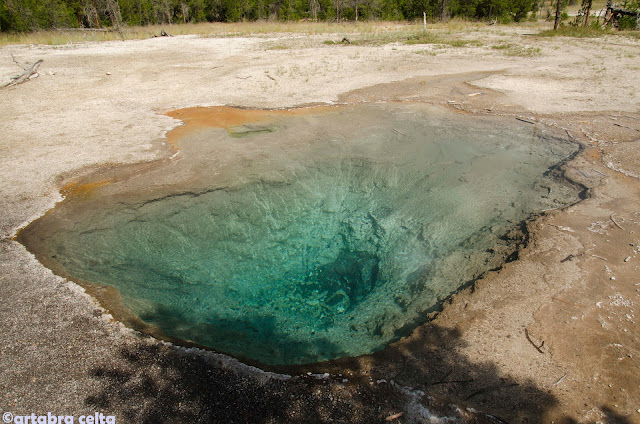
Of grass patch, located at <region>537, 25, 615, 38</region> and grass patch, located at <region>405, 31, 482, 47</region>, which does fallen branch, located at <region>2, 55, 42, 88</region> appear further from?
grass patch, located at <region>537, 25, 615, 38</region>

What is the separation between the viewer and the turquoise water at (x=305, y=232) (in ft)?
12.4

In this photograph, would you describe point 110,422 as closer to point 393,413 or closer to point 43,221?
point 393,413

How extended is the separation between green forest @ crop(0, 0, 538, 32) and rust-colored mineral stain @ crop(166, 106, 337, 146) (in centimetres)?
2216

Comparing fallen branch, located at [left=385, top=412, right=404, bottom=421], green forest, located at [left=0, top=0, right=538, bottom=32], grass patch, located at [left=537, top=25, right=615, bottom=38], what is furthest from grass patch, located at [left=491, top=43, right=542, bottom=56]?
green forest, located at [left=0, top=0, right=538, bottom=32]

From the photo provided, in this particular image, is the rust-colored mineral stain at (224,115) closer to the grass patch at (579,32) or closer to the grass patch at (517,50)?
the grass patch at (517,50)

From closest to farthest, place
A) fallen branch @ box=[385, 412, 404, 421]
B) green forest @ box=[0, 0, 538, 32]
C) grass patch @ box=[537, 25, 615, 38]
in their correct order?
fallen branch @ box=[385, 412, 404, 421] < grass patch @ box=[537, 25, 615, 38] < green forest @ box=[0, 0, 538, 32]

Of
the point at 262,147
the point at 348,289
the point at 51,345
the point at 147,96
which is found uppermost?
the point at 147,96

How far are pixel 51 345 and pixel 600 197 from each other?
6353 mm

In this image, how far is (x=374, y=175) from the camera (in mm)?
6223

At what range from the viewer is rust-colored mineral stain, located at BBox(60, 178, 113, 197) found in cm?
573

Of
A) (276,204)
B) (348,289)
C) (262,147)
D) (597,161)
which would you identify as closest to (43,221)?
(276,204)

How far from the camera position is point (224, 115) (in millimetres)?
8867

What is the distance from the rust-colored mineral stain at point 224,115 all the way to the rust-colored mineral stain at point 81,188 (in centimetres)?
221
